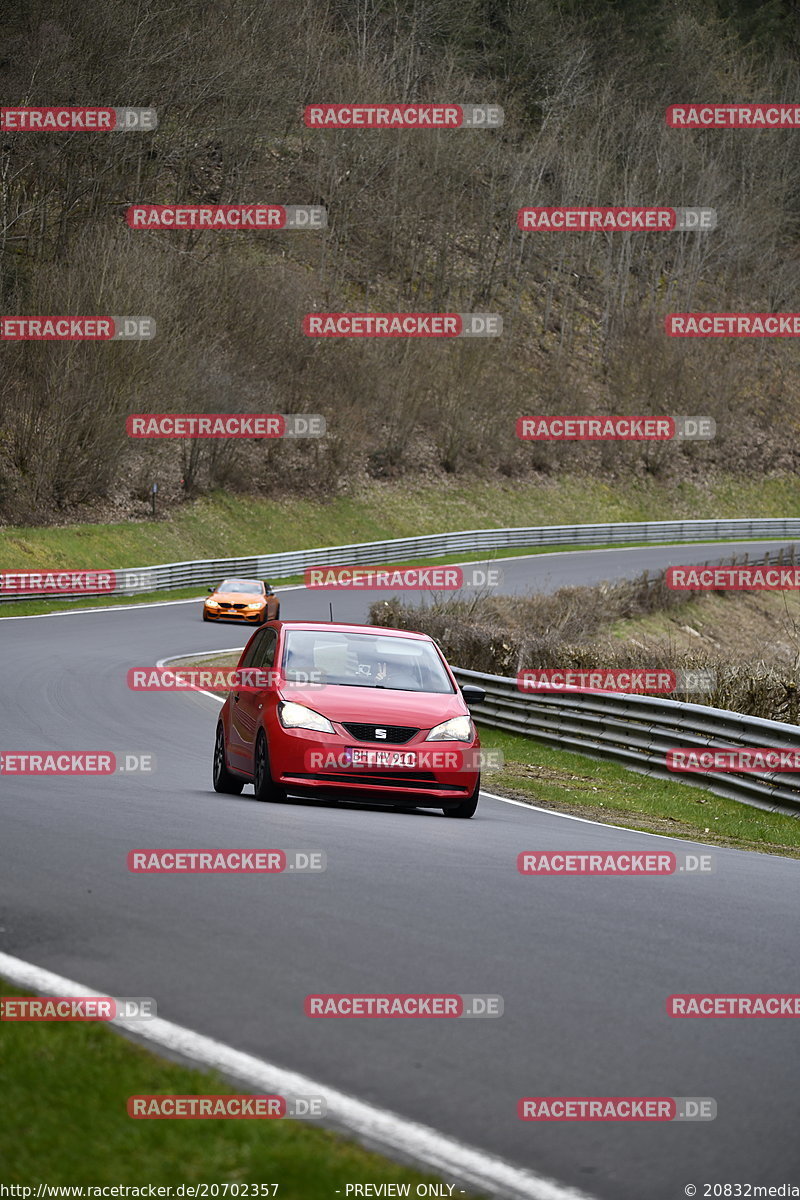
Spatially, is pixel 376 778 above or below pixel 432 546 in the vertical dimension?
below

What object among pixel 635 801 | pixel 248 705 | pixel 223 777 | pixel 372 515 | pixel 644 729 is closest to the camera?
pixel 248 705

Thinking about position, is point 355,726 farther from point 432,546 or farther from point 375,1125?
Result: point 432,546

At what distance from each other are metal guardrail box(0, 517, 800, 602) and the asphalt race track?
99.6 feet

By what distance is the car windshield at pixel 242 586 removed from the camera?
39438mm

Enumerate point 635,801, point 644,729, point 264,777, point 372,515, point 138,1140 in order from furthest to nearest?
1. point 372,515
2. point 644,729
3. point 635,801
4. point 264,777
5. point 138,1140

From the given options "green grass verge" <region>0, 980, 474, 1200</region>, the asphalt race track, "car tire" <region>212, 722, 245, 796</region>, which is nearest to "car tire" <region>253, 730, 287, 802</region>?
the asphalt race track

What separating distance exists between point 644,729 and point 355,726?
729cm

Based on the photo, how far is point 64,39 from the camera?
54.3 metres

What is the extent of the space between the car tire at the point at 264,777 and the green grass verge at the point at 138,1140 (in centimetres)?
714

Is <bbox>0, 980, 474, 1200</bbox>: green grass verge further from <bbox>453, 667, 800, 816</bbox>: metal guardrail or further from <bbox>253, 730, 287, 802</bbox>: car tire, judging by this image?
<bbox>453, 667, 800, 816</bbox>: metal guardrail

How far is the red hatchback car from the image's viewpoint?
1167 cm

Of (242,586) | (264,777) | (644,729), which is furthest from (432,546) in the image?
(264,777)

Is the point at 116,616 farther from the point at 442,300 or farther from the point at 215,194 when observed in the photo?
the point at 442,300

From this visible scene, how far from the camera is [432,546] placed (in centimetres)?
5762
